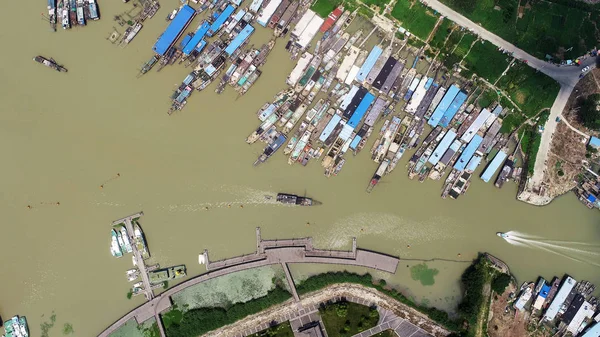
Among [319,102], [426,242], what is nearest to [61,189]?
[319,102]

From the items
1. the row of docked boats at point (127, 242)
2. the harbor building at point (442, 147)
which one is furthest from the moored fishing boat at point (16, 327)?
the harbor building at point (442, 147)

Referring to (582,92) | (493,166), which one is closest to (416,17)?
(493,166)

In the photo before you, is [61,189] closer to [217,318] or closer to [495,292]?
[217,318]

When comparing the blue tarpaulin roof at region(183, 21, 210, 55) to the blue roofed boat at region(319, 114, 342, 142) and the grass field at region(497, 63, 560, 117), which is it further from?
the grass field at region(497, 63, 560, 117)

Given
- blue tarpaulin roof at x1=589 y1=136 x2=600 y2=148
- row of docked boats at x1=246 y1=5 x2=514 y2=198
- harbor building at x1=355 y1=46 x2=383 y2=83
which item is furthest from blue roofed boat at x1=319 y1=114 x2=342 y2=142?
blue tarpaulin roof at x1=589 y1=136 x2=600 y2=148

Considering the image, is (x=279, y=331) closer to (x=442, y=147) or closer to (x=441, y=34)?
(x=442, y=147)

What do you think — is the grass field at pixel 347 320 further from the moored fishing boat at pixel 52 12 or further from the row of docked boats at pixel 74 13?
the moored fishing boat at pixel 52 12
